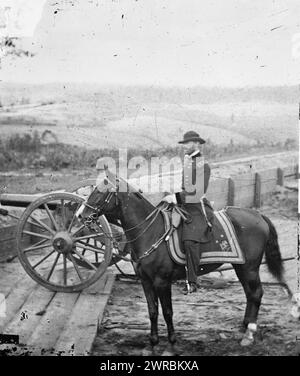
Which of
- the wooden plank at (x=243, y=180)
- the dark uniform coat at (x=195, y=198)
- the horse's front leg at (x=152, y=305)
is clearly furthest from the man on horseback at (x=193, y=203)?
the wooden plank at (x=243, y=180)

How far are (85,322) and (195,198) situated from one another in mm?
2122

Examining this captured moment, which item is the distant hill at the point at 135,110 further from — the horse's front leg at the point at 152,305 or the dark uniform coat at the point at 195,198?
the horse's front leg at the point at 152,305

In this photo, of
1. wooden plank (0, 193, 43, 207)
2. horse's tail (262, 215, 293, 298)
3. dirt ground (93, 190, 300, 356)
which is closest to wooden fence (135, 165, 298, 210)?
wooden plank (0, 193, 43, 207)

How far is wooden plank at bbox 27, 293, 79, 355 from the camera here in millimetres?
5908

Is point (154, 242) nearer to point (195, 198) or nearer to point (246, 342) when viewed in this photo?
point (195, 198)

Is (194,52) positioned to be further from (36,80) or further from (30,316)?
(30,316)

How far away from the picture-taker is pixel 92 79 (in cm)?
848

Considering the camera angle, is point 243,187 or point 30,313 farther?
point 243,187

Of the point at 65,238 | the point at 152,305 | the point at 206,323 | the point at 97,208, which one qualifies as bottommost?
the point at 206,323

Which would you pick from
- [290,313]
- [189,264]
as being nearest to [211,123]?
[290,313]

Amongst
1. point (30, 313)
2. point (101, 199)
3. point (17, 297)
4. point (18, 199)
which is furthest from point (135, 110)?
point (101, 199)

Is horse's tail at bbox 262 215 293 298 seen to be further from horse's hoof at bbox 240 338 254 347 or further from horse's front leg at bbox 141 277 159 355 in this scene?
horse's front leg at bbox 141 277 159 355

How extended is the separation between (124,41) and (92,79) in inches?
34.4

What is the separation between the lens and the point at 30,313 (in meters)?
6.92
